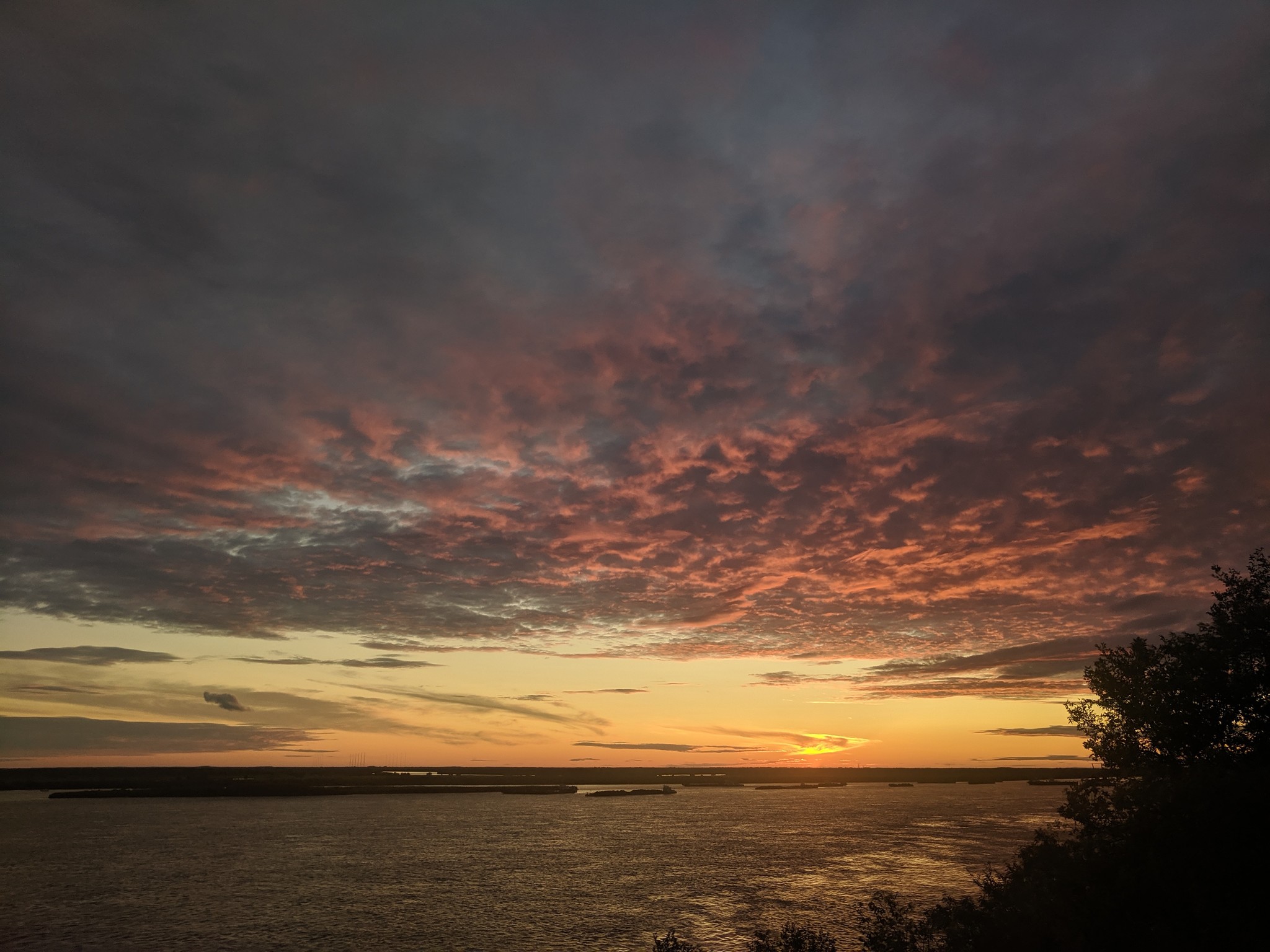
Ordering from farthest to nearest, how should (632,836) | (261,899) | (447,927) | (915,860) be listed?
(632,836), (915,860), (261,899), (447,927)

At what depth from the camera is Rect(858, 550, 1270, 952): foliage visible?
2506cm

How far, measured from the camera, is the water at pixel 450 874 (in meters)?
47.9

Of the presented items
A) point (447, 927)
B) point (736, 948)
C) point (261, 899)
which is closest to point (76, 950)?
point (261, 899)

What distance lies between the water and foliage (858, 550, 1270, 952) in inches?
636

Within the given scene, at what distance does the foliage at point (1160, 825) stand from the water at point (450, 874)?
16163 mm

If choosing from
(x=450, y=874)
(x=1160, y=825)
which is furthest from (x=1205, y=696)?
(x=450, y=874)

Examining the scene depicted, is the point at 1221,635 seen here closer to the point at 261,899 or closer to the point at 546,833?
the point at 261,899

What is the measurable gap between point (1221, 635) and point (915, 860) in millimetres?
51157

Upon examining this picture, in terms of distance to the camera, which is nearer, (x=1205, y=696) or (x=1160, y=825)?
(x=1160, y=825)

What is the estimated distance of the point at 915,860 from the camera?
7569cm

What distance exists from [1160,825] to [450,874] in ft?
210

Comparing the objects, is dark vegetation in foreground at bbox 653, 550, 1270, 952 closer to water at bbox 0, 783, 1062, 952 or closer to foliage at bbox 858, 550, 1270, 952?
foliage at bbox 858, 550, 1270, 952

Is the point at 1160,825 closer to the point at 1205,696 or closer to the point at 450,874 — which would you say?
the point at 1205,696

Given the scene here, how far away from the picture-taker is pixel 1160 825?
26.7 m
